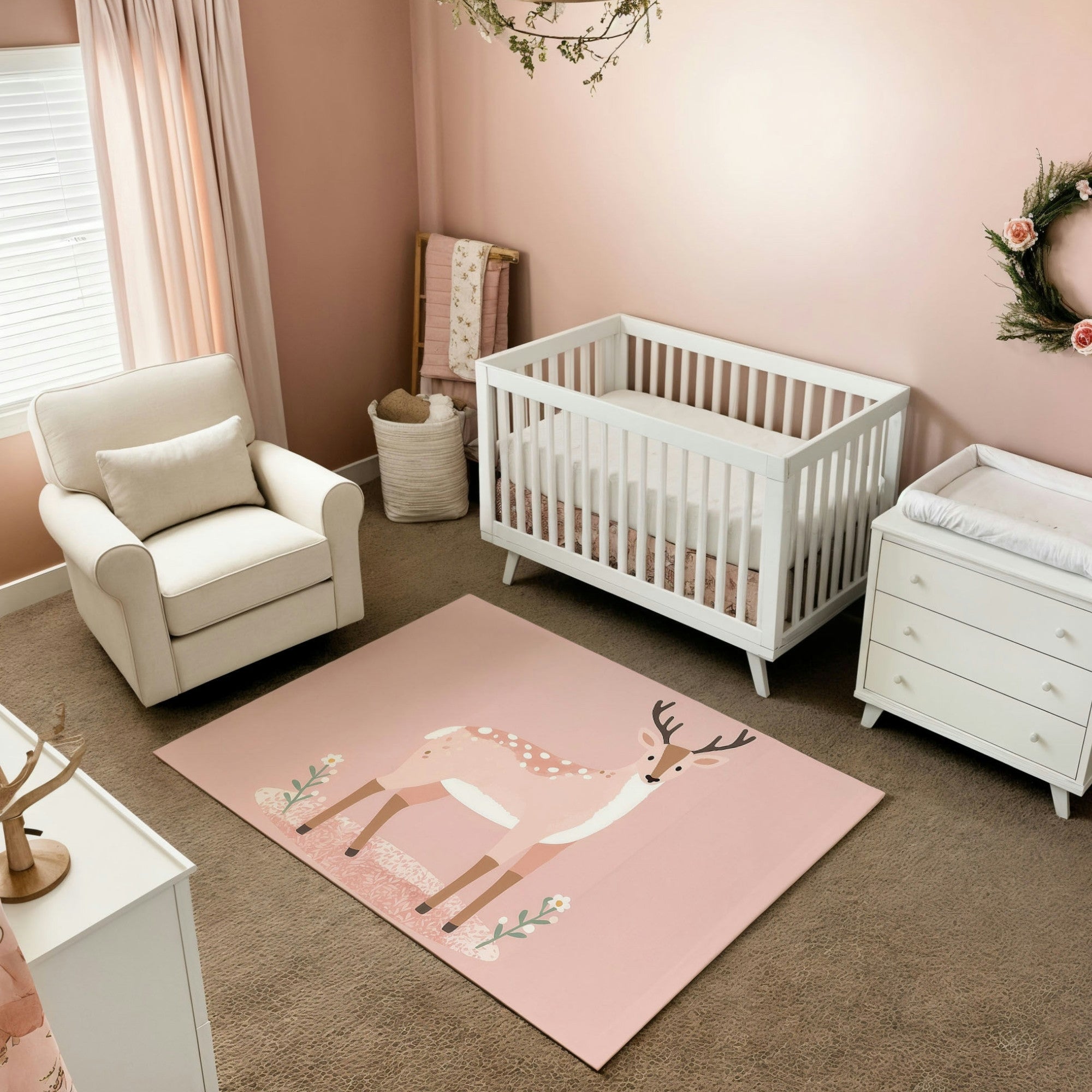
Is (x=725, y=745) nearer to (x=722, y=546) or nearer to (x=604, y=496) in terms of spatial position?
(x=722, y=546)

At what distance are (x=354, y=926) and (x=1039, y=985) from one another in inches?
56.7

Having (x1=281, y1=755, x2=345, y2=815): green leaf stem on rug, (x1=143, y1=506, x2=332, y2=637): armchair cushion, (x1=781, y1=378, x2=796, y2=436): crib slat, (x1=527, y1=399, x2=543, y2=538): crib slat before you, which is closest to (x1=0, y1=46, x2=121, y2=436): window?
(x1=143, y1=506, x2=332, y2=637): armchair cushion

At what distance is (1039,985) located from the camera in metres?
2.31

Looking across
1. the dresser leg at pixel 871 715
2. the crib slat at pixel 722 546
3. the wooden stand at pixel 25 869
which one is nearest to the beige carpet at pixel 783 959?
the dresser leg at pixel 871 715

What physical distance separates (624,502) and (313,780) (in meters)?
1.19

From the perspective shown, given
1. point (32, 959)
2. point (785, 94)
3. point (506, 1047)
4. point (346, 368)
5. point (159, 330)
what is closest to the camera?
point (32, 959)

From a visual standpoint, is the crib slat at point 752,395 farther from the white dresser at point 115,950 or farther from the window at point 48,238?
the white dresser at point 115,950

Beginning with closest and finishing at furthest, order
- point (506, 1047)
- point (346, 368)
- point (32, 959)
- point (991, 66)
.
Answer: point (32, 959), point (506, 1047), point (991, 66), point (346, 368)

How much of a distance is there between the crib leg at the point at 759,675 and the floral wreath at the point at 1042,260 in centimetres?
111

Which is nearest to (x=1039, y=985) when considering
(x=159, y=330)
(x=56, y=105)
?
(x=159, y=330)

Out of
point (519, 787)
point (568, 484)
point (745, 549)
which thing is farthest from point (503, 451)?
point (519, 787)

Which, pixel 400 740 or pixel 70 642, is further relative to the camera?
pixel 70 642

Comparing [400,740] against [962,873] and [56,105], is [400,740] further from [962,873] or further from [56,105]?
[56,105]

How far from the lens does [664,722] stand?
123 inches
